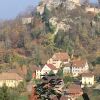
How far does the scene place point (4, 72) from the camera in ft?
99.7

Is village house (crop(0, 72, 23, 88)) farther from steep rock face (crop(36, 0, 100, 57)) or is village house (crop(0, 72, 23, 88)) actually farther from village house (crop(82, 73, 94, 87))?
steep rock face (crop(36, 0, 100, 57))

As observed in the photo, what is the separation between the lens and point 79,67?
32.6m

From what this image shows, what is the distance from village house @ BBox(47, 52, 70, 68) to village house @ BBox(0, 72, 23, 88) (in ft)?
17.4

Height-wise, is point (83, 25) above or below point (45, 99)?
below

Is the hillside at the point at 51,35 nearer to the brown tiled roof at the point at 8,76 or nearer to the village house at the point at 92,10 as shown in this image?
the village house at the point at 92,10

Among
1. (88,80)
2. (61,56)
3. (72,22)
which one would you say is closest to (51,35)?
(72,22)

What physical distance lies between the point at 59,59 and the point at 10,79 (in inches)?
255

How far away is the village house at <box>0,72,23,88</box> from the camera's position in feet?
89.9

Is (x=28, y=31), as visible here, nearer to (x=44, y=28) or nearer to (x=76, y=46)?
(x=44, y=28)

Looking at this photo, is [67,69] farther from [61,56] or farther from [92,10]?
[92,10]

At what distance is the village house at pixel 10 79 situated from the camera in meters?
27.4

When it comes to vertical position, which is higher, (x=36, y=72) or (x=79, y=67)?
(x=36, y=72)

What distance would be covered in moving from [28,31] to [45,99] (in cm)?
3663

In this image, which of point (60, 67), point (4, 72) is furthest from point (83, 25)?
point (4, 72)
